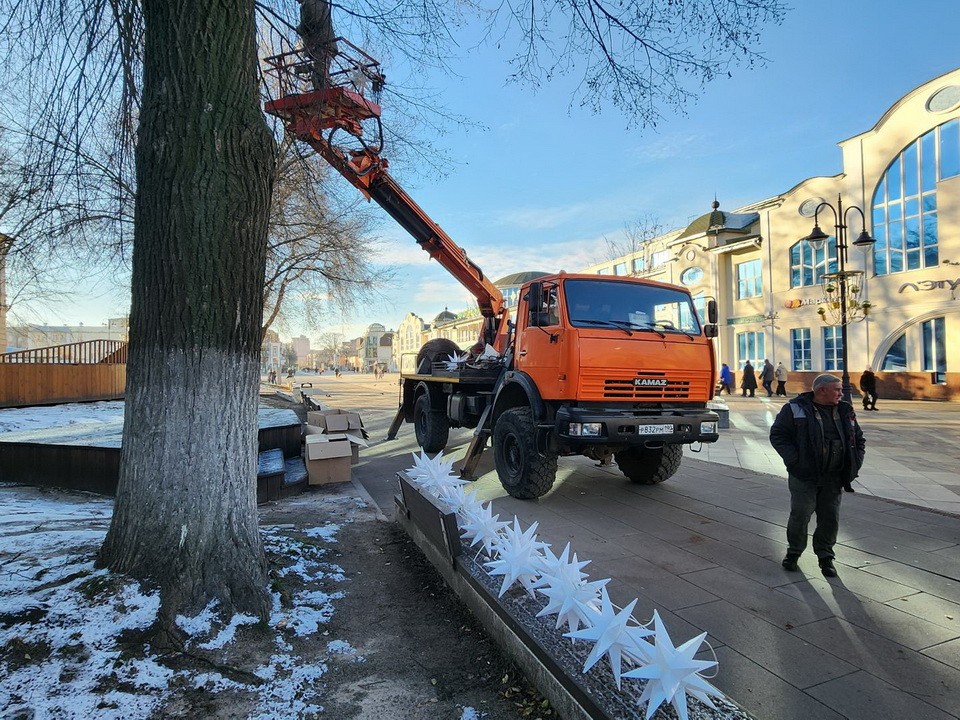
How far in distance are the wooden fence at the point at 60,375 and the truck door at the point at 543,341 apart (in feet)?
48.5

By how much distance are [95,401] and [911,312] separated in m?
31.4

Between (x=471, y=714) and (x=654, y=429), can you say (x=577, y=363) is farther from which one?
(x=471, y=714)

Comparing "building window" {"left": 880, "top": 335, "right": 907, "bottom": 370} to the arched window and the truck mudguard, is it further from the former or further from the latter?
the truck mudguard

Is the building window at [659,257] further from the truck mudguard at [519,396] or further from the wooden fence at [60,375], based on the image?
the truck mudguard at [519,396]

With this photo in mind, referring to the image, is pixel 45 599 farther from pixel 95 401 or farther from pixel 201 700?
pixel 95 401

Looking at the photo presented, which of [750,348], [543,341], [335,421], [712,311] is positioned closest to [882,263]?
[750,348]

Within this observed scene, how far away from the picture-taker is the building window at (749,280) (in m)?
30.1

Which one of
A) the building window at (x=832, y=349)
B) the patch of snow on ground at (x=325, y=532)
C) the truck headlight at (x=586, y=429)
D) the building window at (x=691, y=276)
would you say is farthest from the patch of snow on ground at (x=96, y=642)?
the building window at (x=691, y=276)

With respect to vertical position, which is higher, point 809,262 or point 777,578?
point 809,262

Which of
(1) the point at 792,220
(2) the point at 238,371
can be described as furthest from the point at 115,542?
(1) the point at 792,220

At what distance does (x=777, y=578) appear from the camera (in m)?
4.12

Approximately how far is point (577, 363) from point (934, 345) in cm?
2316

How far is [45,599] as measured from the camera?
9.73 ft

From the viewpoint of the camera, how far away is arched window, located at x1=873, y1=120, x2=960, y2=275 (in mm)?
21781
